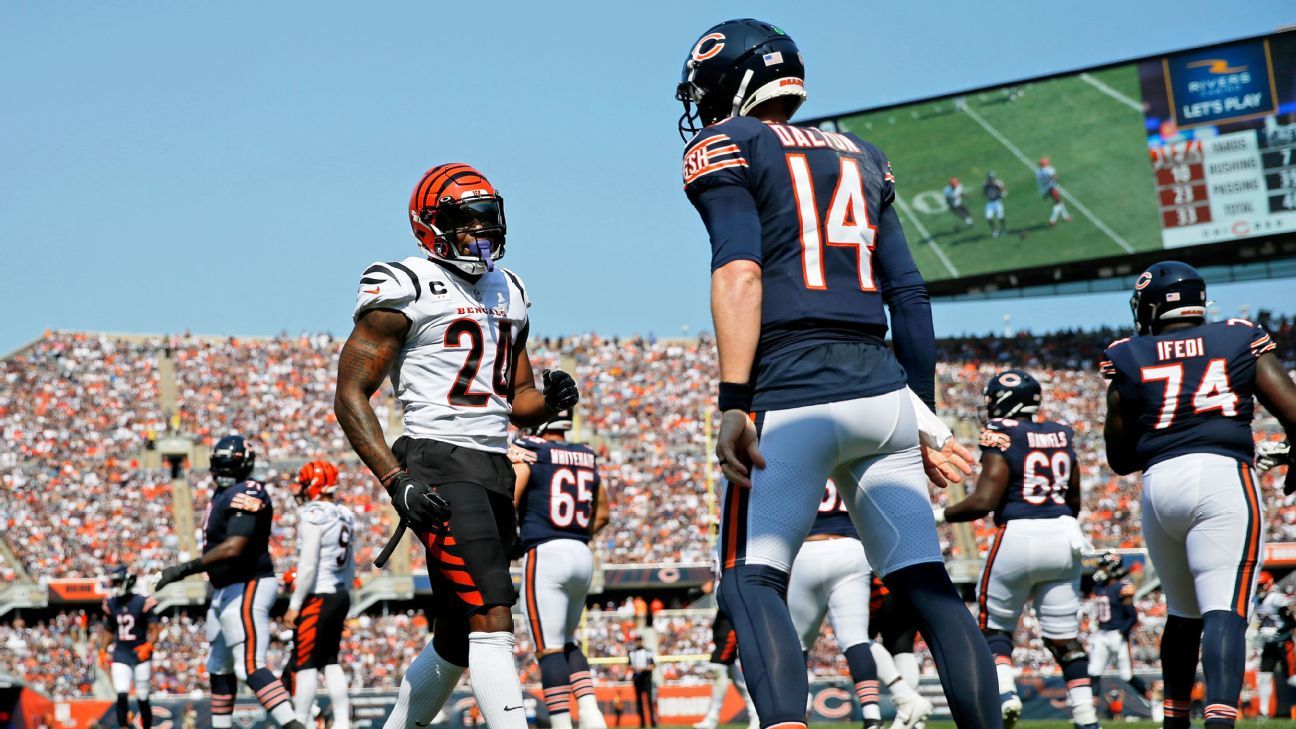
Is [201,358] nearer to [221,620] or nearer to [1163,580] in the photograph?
[221,620]

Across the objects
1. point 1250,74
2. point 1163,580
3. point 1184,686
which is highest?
point 1250,74

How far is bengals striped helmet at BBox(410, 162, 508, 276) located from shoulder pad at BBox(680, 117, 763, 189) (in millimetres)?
1462

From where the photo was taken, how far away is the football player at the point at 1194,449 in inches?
237

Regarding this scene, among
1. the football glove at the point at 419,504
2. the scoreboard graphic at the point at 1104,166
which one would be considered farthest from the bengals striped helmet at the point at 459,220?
the scoreboard graphic at the point at 1104,166

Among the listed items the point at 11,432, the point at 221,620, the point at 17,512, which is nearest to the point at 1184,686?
the point at 221,620

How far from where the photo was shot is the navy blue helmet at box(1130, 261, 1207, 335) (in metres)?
6.41

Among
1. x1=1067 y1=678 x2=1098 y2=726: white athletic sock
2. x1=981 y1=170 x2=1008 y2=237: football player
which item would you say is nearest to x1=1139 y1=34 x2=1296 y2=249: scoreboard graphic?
x1=981 y1=170 x2=1008 y2=237: football player

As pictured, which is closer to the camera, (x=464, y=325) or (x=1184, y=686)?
(x=464, y=325)

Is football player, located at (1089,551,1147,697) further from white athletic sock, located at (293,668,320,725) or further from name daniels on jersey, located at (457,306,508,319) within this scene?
name daniels on jersey, located at (457,306,508,319)

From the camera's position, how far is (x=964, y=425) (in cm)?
3672

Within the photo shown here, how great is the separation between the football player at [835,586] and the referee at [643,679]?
9.66 m

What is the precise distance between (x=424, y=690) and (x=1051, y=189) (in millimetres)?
32633

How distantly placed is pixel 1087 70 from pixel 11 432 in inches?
1172

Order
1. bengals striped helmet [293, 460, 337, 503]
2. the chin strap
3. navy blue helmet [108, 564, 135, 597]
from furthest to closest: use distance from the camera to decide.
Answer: navy blue helmet [108, 564, 135, 597], bengals striped helmet [293, 460, 337, 503], the chin strap
